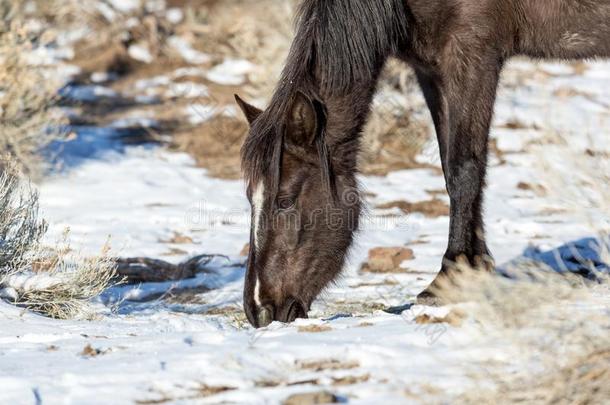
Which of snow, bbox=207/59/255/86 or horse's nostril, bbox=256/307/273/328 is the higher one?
horse's nostril, bbox=256/307/273/328

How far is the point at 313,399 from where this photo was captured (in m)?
2.96

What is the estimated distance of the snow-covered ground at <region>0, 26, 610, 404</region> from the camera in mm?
3160

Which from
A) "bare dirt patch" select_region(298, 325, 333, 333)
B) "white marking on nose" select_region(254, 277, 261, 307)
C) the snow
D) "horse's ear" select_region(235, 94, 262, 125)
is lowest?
the snow

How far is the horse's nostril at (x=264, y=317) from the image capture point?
4.29 m

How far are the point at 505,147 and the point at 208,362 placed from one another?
6304mm

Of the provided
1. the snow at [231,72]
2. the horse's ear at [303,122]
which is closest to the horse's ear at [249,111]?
the horse's ear at [303,122]

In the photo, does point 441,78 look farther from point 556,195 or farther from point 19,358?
point 19,358

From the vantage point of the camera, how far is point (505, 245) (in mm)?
6805

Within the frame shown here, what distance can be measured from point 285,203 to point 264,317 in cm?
56

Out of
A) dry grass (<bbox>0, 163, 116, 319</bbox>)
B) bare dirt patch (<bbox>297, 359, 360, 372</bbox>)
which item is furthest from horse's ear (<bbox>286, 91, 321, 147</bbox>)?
bare dirt patch (<bbox>297, 359, 360, 372</bbox>)

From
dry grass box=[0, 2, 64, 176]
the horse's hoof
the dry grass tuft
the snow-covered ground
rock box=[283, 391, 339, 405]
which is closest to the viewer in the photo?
the dry grass tuft

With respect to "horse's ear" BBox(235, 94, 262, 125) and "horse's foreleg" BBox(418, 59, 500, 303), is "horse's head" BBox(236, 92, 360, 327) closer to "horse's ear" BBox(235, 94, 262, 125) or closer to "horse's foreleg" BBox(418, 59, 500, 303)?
"horse's ear" BBox(235, 94, 262, 125)

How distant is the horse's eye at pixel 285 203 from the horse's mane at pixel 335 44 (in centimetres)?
37

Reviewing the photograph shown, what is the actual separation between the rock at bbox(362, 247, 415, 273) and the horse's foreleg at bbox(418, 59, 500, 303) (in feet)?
4.79
